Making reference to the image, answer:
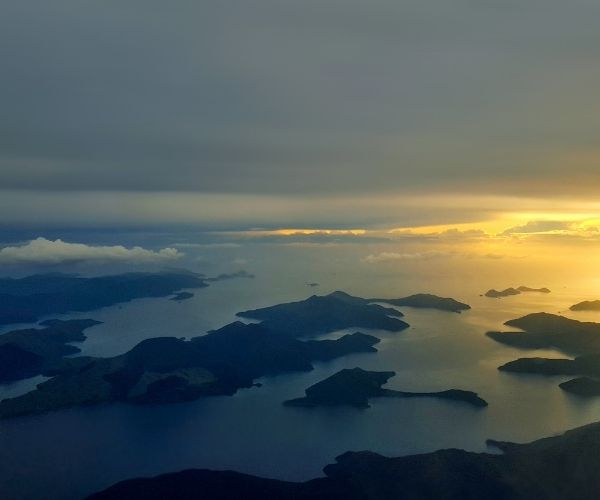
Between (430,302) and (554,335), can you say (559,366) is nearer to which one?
(554,335)

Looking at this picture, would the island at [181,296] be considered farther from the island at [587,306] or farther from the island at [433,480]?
the island at [433,480]

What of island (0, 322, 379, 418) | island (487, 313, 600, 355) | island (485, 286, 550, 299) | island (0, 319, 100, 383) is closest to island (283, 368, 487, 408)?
island (0, 322, 379, 418)

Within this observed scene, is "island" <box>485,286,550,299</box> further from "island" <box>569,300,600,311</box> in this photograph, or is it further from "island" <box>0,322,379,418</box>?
"island" <box>0,322,379,418</box>

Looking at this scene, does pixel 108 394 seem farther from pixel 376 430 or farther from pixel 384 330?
pixel 384 330

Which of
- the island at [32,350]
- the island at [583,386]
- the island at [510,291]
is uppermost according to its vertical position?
the island at [510,291]

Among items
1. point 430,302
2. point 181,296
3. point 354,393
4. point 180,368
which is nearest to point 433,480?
point 354,393

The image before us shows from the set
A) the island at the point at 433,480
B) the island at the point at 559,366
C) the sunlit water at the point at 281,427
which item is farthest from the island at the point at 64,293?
the island at the point at 559,366

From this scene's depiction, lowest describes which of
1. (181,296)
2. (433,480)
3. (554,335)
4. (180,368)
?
(181,296)
